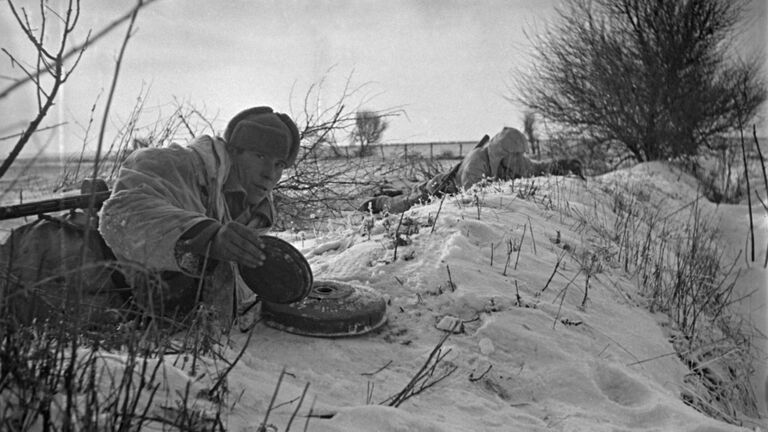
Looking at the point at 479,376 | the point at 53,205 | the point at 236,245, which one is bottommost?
the point at 479,376

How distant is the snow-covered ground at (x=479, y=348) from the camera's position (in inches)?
84.5

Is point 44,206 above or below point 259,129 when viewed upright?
below

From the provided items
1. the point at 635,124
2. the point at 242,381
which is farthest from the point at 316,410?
the point at 635,124

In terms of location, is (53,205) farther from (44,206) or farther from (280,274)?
(280,274)

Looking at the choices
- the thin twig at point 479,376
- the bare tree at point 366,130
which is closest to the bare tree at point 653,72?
the bare tree at point 366,130

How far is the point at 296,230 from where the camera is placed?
296 inches

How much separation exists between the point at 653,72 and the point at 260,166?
52.1ft

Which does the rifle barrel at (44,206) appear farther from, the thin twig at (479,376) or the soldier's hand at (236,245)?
the thin twig at (479,376)

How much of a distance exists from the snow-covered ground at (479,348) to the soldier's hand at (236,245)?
411 millimetres

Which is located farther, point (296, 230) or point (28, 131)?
point (296, 230)

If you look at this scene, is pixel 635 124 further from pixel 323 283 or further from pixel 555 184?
pixel 323 283

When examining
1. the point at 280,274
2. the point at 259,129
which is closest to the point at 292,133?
the point at 259,129

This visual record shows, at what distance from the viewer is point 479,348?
2.90m

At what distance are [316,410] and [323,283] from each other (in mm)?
1434
